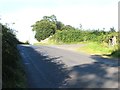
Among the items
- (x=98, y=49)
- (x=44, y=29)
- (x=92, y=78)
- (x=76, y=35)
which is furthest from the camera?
(x=44, y=29)

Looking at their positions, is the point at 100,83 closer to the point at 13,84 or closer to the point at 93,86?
the point at 93,86

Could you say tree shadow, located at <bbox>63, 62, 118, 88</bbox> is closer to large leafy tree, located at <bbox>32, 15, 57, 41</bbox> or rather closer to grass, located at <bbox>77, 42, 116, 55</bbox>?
grass, located at <bbox>77, 42, 116, 55</bbox>

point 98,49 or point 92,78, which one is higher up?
point 92,78

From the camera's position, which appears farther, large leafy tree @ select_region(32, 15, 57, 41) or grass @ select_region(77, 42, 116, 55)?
large leafy tree @ select_region(32, 15, 57, 41)

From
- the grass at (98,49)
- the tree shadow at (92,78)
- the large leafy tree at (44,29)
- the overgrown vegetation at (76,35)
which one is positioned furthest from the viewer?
the large leafy tree at (44,29)

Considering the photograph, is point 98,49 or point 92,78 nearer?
point 92,78

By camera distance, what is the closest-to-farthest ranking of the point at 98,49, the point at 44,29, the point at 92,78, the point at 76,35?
1. the point at 92,78
2. the point at 98,49
3. the point at 76,35
4. the point at 44,29

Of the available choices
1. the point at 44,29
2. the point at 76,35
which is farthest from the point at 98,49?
the point at 44,29

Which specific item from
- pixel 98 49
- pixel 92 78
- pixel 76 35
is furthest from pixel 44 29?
pixel 92 78

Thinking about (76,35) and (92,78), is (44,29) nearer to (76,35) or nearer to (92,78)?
(76,35)

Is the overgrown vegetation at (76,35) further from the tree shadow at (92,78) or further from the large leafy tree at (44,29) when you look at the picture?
the tree shadow at (92,78)

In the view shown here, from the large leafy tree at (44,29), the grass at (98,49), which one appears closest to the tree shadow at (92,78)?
the grass at (98,49)

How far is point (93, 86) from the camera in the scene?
615 inches

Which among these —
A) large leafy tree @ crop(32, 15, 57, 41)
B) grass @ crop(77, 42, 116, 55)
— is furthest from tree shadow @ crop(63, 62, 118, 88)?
large leafy tree @ crop(32, 15, 57, 41)
